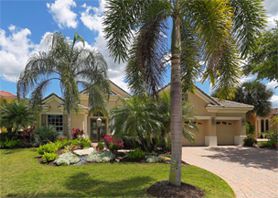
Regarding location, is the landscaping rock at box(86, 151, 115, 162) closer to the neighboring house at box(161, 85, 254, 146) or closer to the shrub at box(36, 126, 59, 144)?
the shrub at box(36, 126, 59, 144)

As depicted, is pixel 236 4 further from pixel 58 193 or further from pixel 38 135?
pixel 38 135

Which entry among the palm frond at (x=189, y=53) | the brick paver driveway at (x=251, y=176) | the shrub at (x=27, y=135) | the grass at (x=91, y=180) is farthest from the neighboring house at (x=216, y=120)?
the palm frond at (x=189, y=53)

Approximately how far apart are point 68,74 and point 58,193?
1176cm

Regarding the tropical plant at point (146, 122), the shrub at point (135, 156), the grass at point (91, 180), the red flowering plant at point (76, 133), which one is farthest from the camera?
the red flowering plant at point (76, 133)

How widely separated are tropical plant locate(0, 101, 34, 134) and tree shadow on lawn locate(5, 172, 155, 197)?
1223cm

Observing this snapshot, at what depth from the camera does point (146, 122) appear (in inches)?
610

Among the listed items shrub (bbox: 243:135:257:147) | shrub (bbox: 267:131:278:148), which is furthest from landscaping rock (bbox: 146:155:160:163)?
shrub (bbox: 243:135:257:147)

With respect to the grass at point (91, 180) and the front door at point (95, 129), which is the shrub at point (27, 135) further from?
the grass at point (91, 180)

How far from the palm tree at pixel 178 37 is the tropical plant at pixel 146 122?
5837 millimetres

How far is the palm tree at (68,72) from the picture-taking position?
18.3 meters

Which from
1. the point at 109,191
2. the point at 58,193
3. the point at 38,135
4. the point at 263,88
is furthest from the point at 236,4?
the point at 263,88

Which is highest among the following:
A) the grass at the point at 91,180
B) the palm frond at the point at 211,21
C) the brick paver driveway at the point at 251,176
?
the palm frond at the point at 211,21

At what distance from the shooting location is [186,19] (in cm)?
814

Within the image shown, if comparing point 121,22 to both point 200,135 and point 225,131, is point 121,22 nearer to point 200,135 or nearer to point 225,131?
point 200,135
